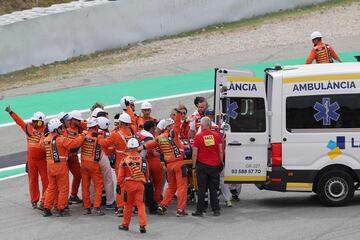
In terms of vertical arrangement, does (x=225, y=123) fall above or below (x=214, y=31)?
below

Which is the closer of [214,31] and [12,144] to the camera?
[12,144]

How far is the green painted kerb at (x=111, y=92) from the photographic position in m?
22.0

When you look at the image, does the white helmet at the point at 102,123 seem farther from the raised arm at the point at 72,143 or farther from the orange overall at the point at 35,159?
the orange overall at the point at 35,159

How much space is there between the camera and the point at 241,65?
2423 cm

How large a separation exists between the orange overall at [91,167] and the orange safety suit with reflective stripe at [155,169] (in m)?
0.78

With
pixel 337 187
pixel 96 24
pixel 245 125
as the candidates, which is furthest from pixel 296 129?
pixel 96 24

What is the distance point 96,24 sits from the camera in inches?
1008

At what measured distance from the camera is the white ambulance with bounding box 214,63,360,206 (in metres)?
14.2

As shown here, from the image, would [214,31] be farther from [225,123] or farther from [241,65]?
[225,123]

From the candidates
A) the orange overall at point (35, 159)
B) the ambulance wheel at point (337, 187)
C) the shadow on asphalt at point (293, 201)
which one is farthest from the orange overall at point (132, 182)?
the ambulance wheel at point (337, 187)

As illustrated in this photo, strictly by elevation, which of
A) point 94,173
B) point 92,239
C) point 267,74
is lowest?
point 92,239

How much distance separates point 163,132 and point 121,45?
1203 cm

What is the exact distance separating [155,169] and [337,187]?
307 cm

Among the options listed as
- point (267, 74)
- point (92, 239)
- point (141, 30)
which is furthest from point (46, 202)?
point (141, 30)
